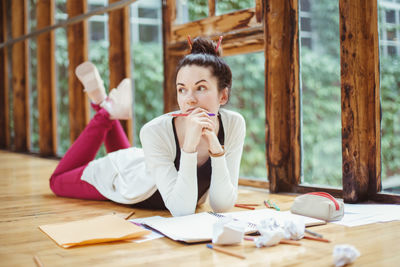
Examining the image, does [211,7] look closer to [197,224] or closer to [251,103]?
[251,103]

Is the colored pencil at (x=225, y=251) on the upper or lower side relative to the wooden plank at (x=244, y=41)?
lower

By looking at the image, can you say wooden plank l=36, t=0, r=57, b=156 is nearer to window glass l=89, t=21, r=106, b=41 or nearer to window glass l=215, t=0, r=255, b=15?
window glass l=89, t=21, r=106, b=41

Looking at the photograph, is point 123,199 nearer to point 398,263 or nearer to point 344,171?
point 344,171

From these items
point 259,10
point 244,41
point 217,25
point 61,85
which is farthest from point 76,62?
point 259,10

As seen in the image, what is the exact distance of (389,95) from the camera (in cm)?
231

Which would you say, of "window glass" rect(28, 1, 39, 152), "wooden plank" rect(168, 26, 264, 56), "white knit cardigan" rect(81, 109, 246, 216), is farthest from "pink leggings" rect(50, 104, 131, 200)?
"window glass" rect(28, 1, 39, 152)

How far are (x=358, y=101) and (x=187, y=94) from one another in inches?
38.3

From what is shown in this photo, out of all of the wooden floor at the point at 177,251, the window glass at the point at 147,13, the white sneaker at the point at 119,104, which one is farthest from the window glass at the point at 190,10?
the wooden floor at the point at 177,251

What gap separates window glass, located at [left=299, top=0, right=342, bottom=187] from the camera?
2.71 metres

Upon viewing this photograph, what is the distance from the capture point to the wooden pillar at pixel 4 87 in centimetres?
690

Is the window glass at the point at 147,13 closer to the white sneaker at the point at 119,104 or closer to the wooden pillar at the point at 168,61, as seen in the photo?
the wooden pillar at the point at 168,61

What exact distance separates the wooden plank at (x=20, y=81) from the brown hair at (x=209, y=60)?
5.01 metres

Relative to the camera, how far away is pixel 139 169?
2.34 meters

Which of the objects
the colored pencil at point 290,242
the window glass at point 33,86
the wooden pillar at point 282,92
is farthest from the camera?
the window glass at point 33,86
